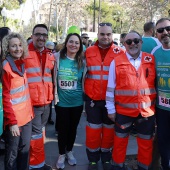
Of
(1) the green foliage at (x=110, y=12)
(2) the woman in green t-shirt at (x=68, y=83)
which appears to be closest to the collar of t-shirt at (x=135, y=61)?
(2) the woman in green t-shirt at (x=68, y=83)

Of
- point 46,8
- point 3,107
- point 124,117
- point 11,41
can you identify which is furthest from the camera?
point 46,8

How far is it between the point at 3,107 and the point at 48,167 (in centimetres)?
145

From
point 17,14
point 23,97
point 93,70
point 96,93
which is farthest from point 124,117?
point 17,14

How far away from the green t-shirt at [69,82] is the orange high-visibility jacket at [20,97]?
0.68 m

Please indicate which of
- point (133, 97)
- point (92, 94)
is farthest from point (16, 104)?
point (133, 97)

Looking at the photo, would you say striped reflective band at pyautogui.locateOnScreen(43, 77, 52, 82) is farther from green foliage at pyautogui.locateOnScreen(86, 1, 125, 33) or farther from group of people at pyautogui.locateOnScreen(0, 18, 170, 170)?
green foliage at pyautogui.locateOnScreen(86, 1, 125, 33)

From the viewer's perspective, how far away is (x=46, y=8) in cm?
3953

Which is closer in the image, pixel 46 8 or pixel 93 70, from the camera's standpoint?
pixel 93 70

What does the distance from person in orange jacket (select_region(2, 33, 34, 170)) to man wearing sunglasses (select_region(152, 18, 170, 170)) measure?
1.67m

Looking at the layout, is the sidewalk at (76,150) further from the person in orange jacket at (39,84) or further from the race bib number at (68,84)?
the race bib number at (68,84)

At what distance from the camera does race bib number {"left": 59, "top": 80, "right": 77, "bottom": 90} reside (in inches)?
146

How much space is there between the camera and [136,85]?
3.16 meters

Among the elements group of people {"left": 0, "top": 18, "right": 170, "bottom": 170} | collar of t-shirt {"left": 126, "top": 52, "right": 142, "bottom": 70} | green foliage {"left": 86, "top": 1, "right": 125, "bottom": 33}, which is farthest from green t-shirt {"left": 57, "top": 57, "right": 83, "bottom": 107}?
green foliage {"left": 86, "top": 1, "right": 125, "bottom": 33}

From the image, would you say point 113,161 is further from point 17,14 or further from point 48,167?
point 17,14
